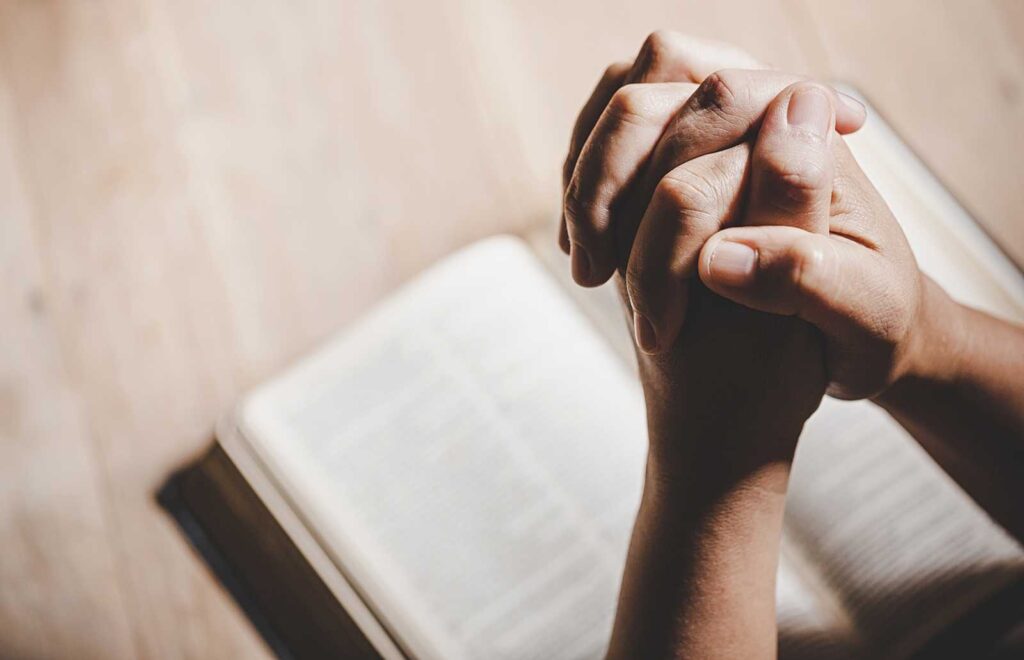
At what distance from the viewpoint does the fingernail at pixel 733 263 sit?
0.43 meters

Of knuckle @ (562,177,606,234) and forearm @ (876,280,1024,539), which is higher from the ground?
knuckle @ (562,177,606,234)

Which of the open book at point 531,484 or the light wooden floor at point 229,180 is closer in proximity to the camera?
the open book at point 531,484

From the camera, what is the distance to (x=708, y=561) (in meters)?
0.51

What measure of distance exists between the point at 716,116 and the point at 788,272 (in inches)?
4.2

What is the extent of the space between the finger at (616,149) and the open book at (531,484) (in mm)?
224

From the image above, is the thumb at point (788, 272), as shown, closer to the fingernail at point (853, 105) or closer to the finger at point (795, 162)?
the finger at point (795, 162)

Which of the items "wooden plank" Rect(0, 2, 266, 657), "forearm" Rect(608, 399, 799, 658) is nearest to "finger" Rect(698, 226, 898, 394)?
"forearm" Rect(608, 399, 799, 658)

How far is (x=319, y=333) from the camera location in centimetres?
88

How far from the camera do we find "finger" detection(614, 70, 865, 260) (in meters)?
0.47

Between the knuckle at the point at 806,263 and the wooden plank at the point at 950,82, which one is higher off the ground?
the knuckle at the point at 806,263

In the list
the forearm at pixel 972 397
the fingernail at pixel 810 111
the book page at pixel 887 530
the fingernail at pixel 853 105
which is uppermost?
the fingernail at pixel 810 111

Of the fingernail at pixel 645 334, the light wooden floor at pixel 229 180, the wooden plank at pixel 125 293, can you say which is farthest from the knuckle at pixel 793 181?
the wooden plank at pixel 125 293

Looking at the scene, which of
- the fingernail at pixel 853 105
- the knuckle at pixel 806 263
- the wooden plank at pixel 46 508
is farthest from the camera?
the wooden plank at pixel 46 508

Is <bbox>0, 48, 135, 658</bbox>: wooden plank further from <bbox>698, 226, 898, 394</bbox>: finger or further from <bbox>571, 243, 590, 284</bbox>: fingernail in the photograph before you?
<bbox>698, 226, 898, 394</bbox>: finger
